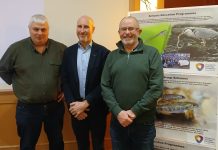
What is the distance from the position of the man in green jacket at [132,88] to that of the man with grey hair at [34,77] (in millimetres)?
536

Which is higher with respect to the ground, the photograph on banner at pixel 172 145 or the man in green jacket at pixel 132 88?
the man in green jacket at pixel 132 88

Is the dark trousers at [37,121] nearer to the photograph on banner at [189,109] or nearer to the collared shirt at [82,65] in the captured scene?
the collared shirt at [82,65]

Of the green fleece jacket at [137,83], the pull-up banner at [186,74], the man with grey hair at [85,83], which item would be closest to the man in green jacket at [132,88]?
the green fleece jacket at [137,83]

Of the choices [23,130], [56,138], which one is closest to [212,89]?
[56,138]

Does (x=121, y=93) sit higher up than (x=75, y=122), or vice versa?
(x=121, y=93)

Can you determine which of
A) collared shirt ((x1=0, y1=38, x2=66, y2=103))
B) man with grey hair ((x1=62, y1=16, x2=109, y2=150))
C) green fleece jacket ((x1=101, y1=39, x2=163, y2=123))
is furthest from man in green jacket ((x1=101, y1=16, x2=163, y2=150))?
collared shirt ((x1=0, y1=38, x2=66, y2=103))

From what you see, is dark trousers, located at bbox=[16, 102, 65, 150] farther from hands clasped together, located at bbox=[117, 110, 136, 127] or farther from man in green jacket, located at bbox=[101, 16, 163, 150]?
hands clasped together, located at bbox=[117, 110, 136, 127]

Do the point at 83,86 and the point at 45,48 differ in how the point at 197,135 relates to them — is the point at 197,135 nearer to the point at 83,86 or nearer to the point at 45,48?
the point at 83,86

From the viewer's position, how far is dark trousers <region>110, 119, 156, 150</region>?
2.21m

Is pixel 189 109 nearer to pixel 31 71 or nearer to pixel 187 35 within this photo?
pixel 187 35

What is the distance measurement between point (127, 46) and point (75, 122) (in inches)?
31.5

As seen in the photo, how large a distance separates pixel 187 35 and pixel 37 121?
57.0 inches

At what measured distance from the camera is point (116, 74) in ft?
7.27

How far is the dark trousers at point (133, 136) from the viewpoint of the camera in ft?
7.26
